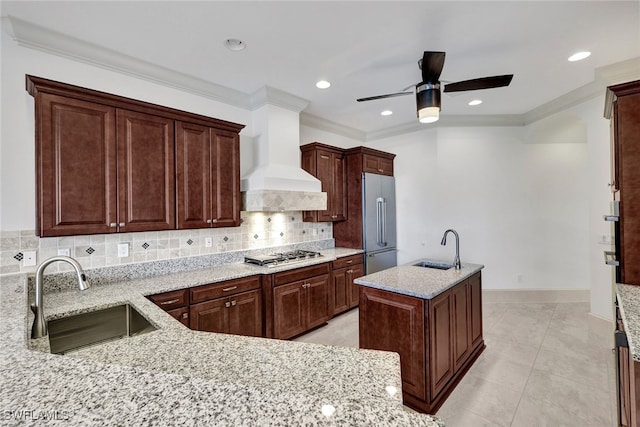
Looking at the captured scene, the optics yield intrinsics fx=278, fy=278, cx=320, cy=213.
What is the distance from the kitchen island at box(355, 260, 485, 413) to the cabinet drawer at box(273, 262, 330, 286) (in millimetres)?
1033

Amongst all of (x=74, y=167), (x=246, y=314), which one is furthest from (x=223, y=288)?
(x=74, y=167)

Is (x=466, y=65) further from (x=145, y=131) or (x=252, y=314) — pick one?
(x=252, y=314)

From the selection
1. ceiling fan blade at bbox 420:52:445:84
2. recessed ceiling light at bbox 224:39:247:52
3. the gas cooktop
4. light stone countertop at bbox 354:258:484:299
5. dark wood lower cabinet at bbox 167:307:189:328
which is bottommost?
dark wood lower cabinet at bbox 167:307:189:328

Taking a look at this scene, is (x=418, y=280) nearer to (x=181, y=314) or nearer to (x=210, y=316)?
(x=210, y=316)

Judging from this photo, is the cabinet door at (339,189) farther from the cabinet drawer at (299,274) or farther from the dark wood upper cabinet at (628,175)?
the dark wood upper cabinet at (628,175)

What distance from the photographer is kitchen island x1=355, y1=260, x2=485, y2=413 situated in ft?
6.77

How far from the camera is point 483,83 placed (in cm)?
234

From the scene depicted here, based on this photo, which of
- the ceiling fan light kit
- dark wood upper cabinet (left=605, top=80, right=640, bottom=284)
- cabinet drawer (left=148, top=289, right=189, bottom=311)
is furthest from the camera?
the ceiling fan light kit

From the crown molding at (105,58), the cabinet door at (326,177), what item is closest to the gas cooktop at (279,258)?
the cabinet door at (326,177)

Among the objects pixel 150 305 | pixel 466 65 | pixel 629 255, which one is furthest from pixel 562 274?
pixel 150 305

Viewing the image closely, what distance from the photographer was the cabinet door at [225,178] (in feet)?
9.72

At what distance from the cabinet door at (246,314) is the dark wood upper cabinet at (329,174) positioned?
5.34 feet

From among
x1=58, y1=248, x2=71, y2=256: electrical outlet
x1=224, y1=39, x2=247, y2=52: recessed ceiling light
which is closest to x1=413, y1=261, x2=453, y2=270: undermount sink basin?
x1=224, y1=39, x2=247, y2=52: recessed ceiling light

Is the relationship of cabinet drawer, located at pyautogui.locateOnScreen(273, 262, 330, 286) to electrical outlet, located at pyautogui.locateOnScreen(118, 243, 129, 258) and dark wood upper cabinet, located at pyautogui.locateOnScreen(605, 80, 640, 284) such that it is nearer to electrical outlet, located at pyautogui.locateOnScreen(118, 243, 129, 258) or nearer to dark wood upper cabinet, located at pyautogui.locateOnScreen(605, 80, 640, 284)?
electrical outlet, located at pyautogui.locateOnScreen(118, 243, 129, 258)
